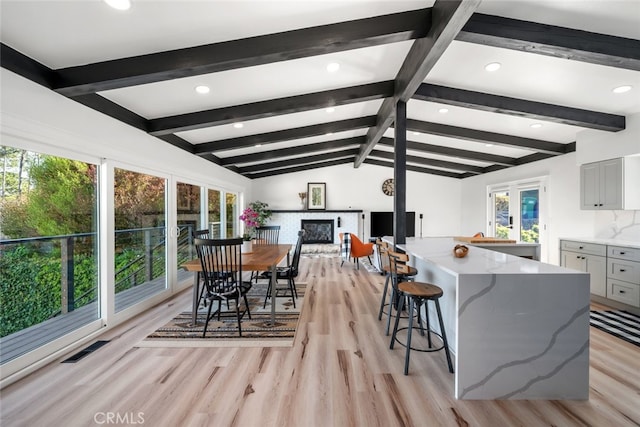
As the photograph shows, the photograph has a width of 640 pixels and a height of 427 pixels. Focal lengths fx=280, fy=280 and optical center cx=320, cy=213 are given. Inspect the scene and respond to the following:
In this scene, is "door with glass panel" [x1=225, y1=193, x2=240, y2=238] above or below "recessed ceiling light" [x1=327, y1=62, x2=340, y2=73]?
below

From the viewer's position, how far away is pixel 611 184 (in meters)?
3.80

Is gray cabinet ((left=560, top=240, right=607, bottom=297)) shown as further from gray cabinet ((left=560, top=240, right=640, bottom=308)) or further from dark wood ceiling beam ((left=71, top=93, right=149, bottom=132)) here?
dark wood ceiling beam ((left=71, top=93, right=149, bottom=132))

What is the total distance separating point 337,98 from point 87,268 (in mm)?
3225

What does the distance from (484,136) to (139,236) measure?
5514 millimetres

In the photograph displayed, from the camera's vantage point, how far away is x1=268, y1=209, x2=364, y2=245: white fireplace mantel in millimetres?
8109

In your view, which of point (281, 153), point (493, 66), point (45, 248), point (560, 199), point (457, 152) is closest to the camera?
point (45, 248)

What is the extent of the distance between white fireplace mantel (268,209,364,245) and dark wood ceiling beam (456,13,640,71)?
20.0 feet

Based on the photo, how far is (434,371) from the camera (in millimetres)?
2170

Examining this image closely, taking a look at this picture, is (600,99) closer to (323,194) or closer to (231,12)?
(231,12)

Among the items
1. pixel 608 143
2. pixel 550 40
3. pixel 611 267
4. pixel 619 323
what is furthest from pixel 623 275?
pixel 550 40

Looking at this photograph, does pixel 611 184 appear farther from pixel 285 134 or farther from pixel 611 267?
pixel 285 134

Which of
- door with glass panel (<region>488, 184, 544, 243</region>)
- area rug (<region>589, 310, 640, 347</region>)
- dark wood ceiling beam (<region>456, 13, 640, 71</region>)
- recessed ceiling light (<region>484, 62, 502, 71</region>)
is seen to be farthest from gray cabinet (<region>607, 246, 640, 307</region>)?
recessed ceiling light (<region>484, 62, 502, 71</region>)

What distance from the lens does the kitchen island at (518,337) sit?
1.85m

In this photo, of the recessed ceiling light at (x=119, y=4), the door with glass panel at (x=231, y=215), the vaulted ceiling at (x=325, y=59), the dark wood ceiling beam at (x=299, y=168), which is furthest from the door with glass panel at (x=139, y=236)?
the dark wood ceiling beam at (x=299, y=168)
